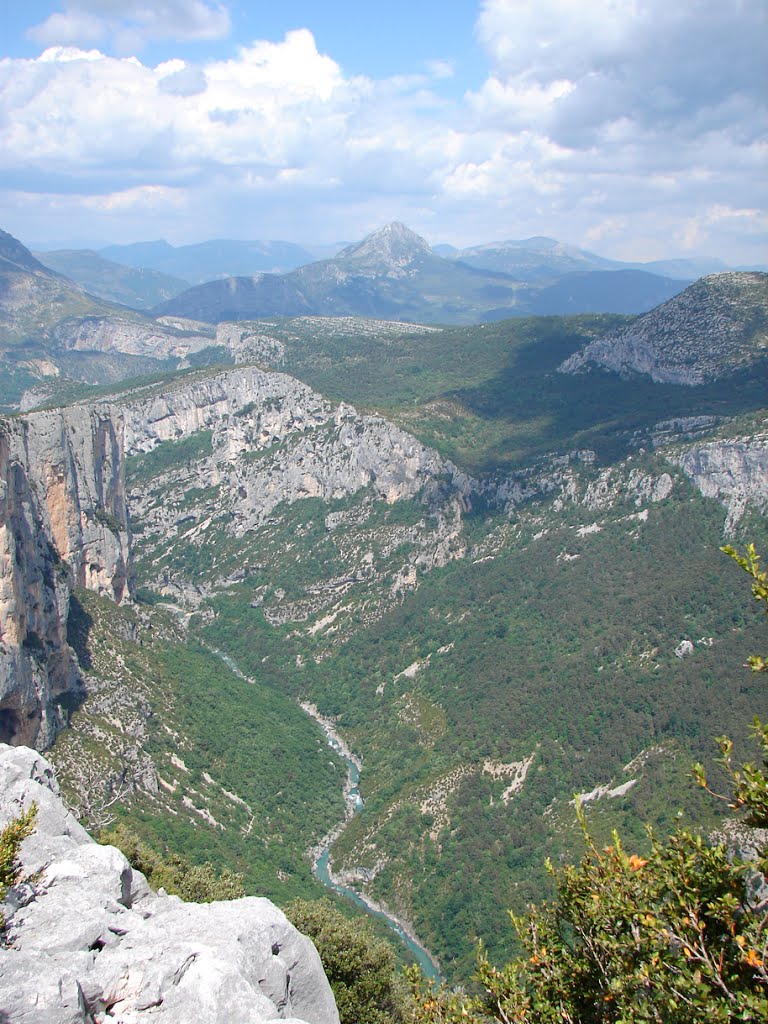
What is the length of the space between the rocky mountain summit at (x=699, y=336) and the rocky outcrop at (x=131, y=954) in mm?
129212

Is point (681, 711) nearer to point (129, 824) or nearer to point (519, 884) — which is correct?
point (519, 884)

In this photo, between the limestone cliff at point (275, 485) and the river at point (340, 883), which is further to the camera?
the limestone cliff at point (275, 485)

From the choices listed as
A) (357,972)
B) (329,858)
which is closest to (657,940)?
(357,972)

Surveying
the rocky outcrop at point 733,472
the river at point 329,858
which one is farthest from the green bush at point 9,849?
the rocky outcrop at point 733,472

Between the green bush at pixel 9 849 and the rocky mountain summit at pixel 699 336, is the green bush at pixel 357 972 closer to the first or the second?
the green bush at pixel 9 849

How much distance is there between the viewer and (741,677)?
74.0 metres

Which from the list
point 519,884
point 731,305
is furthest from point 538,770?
point 731,305

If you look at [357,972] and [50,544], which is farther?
[50,544]

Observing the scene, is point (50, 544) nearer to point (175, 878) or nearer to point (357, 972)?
point (175, 878)

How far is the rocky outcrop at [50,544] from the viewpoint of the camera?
56125 mm

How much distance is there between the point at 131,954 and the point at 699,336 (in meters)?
143

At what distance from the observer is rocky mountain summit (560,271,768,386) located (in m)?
135

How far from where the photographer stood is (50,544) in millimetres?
80938

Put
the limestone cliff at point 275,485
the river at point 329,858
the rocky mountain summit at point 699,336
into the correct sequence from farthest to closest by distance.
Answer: the rocky mountain summit at point 699,336, the limestone cliff at point 275,485, the river at point 329,858
